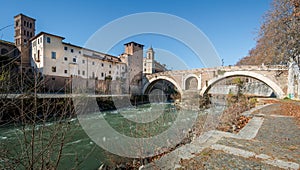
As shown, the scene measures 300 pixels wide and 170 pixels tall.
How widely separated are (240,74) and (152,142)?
19.8 m

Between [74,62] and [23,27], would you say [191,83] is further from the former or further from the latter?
[23,27]

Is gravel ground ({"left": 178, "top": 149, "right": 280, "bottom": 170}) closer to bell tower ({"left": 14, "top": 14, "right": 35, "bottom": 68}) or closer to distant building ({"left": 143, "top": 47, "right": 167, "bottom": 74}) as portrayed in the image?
bell tower ({"left": 14, "top": 14, "right": 35, "bottom": 68})

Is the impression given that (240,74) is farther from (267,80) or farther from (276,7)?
(276,7)

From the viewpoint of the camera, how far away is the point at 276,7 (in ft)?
29.8

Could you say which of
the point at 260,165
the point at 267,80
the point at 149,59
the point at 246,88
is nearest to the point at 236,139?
the point at 260,165

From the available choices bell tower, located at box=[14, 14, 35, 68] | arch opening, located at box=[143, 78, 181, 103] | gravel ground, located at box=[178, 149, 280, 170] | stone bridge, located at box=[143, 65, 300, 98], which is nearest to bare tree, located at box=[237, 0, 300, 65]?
stone bridge, located at box=[143, 65, 300, 98]

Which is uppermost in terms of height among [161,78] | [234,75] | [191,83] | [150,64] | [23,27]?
[23,27]

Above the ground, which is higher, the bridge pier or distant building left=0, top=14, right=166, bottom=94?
distant building left=0, top=14, right=166, bottom=94

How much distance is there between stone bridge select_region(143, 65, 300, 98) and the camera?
1538cm

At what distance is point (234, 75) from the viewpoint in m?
20.4

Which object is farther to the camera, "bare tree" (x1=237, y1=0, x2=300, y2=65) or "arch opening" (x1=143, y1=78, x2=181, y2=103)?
"arch opening" (x1=143, y1=78, x2=181, y2=103)

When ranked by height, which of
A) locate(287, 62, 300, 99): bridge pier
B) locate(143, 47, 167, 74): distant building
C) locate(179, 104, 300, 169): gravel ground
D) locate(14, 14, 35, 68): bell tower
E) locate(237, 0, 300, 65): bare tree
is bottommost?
locate(179, 104, 300, 169): gravel ground

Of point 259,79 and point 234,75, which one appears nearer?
point 259,79

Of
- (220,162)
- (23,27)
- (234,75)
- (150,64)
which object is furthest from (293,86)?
(23,27)
